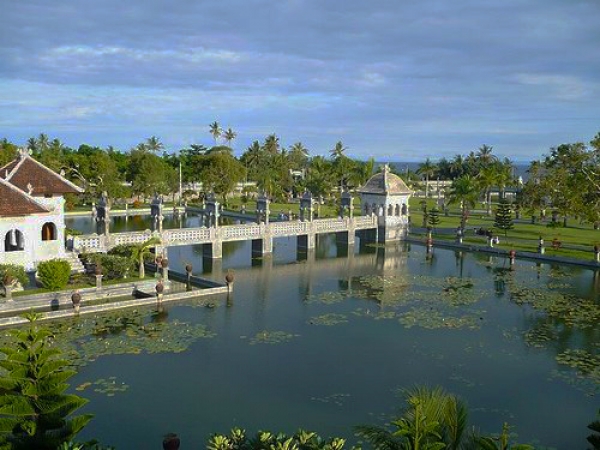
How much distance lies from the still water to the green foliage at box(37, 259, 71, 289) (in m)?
3.28

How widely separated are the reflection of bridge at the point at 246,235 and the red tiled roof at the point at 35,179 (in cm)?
313

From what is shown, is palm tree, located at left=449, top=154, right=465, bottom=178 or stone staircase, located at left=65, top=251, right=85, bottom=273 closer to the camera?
stone staircase, located at left=65, top=251, right=85, bottom=273

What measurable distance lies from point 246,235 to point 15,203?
49.9ft

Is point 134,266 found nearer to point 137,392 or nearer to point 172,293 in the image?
point 172,293

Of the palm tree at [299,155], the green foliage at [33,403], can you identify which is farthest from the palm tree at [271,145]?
the green foliage at [33,403]

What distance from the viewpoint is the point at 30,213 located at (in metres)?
28.8

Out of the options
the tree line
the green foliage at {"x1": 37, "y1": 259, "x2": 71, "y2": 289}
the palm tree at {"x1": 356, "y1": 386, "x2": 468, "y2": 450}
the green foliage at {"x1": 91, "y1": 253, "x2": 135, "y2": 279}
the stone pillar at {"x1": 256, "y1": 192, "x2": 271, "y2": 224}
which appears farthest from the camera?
the tree line

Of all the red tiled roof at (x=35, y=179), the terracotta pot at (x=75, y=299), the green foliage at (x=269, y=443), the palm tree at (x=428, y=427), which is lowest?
the terracotta pot at (x=75, y=299)

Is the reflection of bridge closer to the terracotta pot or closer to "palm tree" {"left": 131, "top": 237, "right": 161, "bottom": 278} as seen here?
"palm tree" {"left": 131, "top": 237, "right": 161, "bottom": 278}

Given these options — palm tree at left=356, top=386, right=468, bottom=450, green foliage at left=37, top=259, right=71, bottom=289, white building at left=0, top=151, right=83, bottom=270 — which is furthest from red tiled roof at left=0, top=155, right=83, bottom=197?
palm tree at left=356, top=386, right=468, bottom=450

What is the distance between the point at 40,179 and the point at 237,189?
55745mm

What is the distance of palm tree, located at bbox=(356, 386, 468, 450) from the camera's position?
28.3 feet

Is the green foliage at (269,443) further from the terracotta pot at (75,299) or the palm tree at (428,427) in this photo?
the terracotta pot at (75,299)

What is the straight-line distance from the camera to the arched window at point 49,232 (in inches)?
1236
